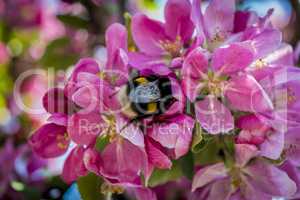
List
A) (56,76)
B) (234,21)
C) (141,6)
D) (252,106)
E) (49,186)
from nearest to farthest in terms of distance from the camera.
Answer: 1. (252,106)
2. (234,21)
3. (49,186)
4. (56,76)
5. (141,6)

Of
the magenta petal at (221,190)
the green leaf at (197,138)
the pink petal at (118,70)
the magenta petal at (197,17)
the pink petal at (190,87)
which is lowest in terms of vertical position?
the magenta petal at (221,190)

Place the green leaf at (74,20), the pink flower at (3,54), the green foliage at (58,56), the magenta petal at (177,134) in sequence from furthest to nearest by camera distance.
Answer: the pink flower at (3,54), the green foliage at (58,56), the green leaf at (74,20), the magenta petal at (177,134)

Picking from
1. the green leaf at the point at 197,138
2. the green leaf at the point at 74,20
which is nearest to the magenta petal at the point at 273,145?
the green leaf at the point at 197,138

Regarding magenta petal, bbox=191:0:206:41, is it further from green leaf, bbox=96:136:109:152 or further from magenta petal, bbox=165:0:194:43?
green leaf, bbox=96:136:109:152

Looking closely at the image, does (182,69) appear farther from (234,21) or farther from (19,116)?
(19,116)

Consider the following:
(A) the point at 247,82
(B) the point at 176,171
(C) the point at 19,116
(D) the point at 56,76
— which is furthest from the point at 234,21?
(C) the point at 19,116

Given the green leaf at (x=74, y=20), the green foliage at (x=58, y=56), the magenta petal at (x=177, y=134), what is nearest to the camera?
the magenta petal at (x=177, y=134)

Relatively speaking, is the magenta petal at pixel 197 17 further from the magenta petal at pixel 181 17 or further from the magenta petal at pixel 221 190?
the magenta petal at pixel 221 190
